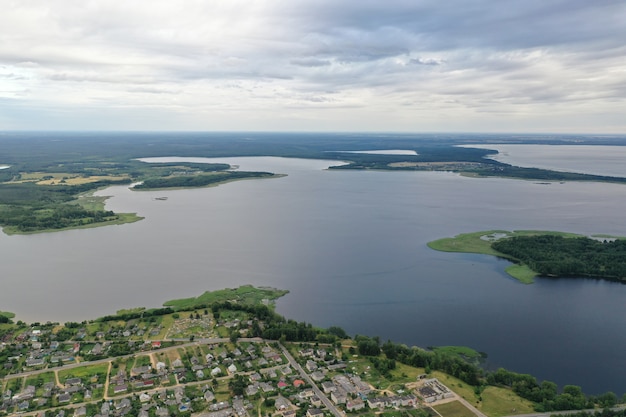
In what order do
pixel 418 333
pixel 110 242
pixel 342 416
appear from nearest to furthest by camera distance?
pixel 342 416
pixel 418 333
pixel 110 242

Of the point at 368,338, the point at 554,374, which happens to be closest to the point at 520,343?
the point at 554,374

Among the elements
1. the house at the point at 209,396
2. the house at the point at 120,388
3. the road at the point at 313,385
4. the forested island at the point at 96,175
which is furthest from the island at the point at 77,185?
the house at the point at 209,396

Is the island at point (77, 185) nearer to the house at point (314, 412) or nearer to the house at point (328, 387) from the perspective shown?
the house at point (328, 387)

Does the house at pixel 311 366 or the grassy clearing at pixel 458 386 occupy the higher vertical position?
the house at pixel 311 366

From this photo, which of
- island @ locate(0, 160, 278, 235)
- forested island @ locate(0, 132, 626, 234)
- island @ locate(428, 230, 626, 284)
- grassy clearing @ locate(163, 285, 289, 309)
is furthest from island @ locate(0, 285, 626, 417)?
forested island @ locate(0, 132, 626, 234)

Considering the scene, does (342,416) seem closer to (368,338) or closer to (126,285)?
(368,338)

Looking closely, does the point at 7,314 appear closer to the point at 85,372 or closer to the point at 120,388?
the point at 85,372
